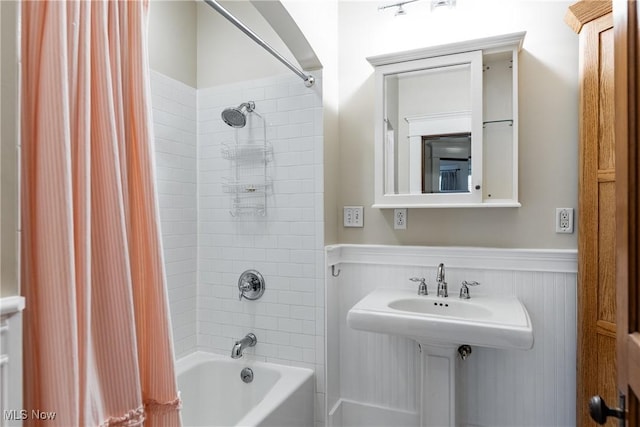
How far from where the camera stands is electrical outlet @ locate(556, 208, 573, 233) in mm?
1781

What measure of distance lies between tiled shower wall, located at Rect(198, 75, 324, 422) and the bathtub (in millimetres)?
71

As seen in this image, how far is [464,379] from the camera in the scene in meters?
1.94

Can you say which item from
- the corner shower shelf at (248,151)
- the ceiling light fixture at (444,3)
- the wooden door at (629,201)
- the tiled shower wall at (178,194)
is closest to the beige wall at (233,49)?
the tiled shower wall at (178,194)

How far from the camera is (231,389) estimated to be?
2.18 m

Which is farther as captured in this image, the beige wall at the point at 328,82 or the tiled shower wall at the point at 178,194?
the tiled shower wall at the point at 178,194

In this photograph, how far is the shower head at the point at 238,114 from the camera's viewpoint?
1.99 m

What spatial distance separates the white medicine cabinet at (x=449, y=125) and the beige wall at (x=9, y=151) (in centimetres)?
160

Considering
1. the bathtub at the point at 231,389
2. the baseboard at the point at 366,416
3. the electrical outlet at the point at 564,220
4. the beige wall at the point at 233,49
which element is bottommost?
the baseboard at the point at 366,416

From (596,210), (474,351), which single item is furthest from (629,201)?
(474,351)

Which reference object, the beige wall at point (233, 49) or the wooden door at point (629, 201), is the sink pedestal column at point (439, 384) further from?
the beige wall at point (233, 49)

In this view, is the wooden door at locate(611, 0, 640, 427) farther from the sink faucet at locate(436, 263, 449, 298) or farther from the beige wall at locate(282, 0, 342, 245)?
the beige wall at locate(282, 0, 342, 245)

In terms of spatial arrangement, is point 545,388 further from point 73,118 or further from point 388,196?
point 73,118

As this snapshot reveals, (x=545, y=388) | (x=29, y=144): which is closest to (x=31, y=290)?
(x=29, y=144)

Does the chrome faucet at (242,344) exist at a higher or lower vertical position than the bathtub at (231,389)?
higher
